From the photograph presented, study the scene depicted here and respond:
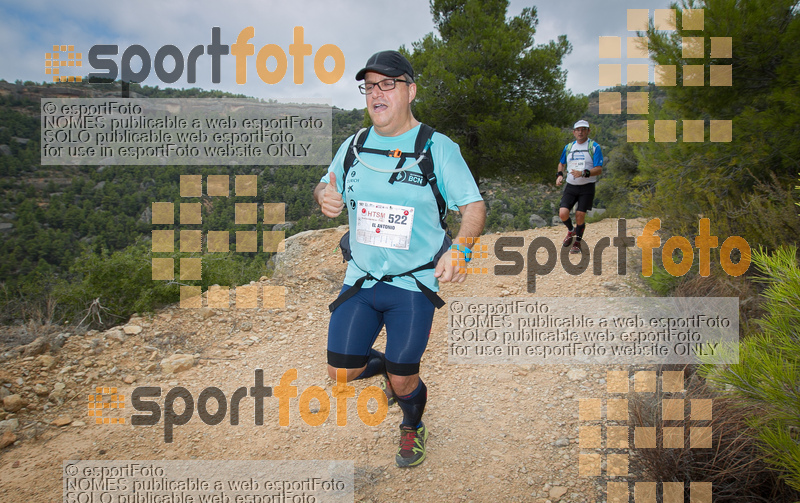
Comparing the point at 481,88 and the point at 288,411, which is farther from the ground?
the point at 481,88

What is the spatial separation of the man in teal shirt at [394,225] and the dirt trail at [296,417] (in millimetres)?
688

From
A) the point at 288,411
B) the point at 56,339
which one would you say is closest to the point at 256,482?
the point at 288,411

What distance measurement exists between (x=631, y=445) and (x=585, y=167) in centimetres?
505

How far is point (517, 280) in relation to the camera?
663 centimetres

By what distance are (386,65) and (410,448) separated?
2.54 meters

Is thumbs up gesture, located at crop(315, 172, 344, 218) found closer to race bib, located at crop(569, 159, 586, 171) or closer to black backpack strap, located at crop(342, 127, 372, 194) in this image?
black backpack strap, located at crop(342, 127, 372, 194)

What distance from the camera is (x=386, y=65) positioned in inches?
104

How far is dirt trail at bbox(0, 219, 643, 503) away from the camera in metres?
2.79

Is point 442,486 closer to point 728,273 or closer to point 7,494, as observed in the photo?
point 7,494

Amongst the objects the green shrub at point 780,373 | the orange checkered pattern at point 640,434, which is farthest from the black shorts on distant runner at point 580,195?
the green shrub at point 780,373

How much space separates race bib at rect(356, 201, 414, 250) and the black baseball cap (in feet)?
2.66

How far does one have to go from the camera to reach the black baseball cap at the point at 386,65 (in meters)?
2.63

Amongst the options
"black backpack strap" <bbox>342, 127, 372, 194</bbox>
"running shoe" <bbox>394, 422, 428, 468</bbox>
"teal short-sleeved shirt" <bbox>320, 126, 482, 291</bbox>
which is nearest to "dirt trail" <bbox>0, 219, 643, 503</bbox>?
"running shoe" <bbox>394, 422, 428, 468</bbox>

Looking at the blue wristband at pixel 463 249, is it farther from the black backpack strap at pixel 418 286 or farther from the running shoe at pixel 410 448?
the running shoe at pixel 410 448
